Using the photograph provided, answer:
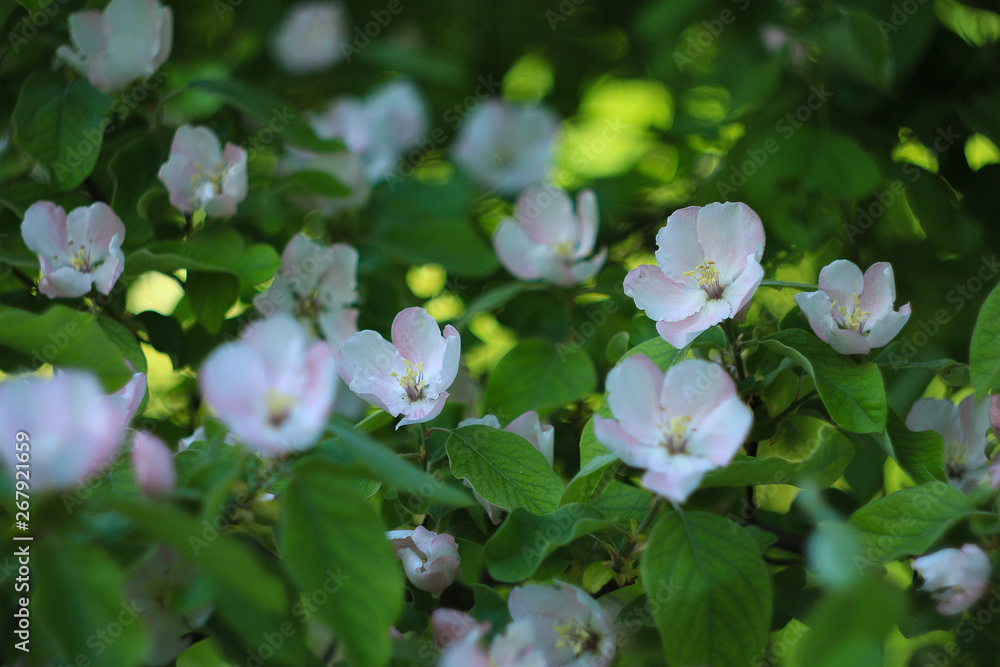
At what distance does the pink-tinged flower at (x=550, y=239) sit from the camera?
1148 mm

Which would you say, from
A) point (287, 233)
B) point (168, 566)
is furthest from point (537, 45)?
point (168, 566)

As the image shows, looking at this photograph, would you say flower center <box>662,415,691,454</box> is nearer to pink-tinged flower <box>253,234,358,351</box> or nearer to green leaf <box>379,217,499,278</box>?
pink-tinged flower <box>253,234,358,351</box>

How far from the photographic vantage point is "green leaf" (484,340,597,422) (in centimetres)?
102

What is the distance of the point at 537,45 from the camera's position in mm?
2156

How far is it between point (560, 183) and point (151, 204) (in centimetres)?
98

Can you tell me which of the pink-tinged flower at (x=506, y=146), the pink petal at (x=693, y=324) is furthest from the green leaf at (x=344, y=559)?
the pink-tinged flower at (x=506, y=146)

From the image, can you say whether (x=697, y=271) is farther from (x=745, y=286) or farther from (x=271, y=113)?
(x=271, y=113)

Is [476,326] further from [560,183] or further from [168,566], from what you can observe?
[168,566]

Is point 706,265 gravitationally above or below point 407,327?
above

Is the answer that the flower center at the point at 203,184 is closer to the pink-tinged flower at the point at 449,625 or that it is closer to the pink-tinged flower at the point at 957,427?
the pink-tinged flower at the point at 449,625

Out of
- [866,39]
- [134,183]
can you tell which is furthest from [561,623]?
[866,39]

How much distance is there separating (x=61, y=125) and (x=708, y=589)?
0.99 m

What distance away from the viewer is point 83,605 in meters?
0.52

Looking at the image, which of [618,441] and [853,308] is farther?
[853,308]
